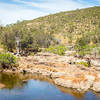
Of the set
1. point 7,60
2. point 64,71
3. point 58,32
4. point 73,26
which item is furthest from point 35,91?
point 73,26

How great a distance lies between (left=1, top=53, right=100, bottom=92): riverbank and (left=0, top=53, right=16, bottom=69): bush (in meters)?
2.12

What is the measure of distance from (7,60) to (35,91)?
21.0 meters

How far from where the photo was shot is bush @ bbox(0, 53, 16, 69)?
59.1m

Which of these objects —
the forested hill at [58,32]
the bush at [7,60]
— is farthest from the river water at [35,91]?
the forested hill at [58,32]

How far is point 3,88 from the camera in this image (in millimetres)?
43188

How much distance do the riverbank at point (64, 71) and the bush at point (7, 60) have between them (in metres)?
2.12

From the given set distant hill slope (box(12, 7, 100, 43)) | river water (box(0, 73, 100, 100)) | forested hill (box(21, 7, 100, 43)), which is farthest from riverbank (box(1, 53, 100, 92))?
forested hill (box(21, 7, 100, 43))

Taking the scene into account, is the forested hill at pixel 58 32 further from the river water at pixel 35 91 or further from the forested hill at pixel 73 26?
the river water at pixel 35 91

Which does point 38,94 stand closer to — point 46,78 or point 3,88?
point 3,88

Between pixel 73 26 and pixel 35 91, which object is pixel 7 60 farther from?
pixel 73 26

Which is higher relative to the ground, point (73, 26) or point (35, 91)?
point (73, 26)

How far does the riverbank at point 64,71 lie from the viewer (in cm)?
4456

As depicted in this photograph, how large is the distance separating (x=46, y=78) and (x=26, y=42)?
31.1 meters

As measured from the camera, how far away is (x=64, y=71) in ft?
180
